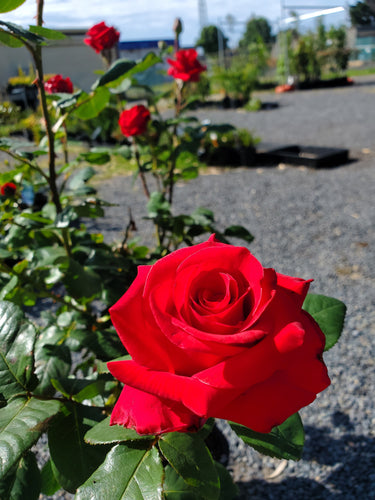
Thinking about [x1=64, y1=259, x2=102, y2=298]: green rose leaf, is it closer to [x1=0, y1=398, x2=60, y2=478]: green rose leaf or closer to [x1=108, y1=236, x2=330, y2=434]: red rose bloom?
[x1=0, y1=398, x2=60, y2=478]: green rose leaf

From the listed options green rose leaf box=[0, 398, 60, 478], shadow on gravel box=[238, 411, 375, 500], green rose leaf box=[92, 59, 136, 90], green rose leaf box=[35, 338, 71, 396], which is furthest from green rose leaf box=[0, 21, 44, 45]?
shadow on gravel box=[238, 411, 375, 500]

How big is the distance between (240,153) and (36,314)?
4.14 meters

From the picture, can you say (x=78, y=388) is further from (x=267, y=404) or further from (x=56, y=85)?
(x=56, y=85)

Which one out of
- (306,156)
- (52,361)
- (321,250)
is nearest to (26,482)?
(52,361)

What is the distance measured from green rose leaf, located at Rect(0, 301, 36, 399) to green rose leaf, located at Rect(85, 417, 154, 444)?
14 centimetres

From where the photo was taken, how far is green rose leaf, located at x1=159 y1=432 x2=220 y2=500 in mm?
567

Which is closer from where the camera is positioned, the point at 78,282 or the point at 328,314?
the point at 328,314

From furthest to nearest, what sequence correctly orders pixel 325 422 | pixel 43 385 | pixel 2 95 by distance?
pixel 2 95, pixel 325 422, pixel 43 385

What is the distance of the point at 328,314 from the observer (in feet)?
2.50

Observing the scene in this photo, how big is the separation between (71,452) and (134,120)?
1099 millimetres

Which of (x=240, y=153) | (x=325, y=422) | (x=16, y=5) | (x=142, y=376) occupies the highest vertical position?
(x=16, y=5)

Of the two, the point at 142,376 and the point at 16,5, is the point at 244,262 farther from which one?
the point at 16,5

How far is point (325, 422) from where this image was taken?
5.96 feet

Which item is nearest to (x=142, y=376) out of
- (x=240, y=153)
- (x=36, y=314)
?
(x=36, y=314)
